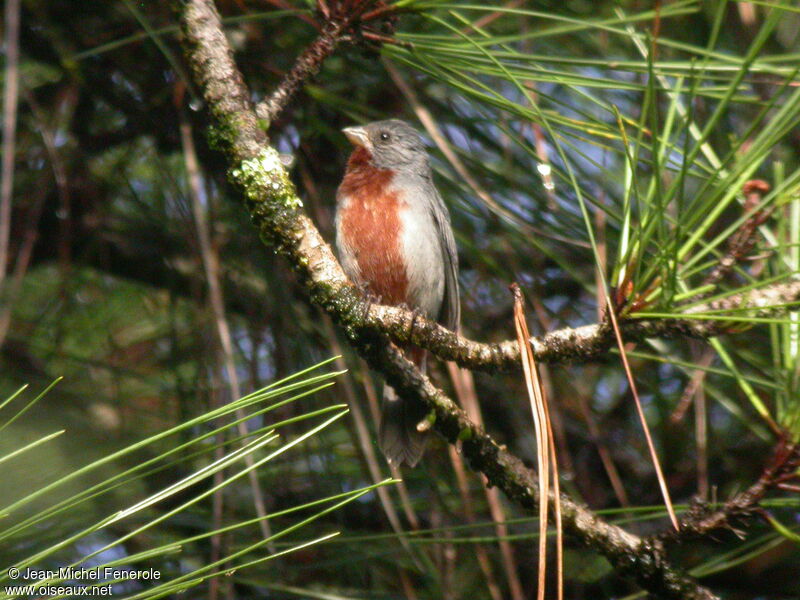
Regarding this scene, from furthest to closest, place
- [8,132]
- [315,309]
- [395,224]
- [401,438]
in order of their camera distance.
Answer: [395,224] → [315,309] → [401,438] → [8,132]

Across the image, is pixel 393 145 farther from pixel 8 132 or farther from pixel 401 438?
pixel 8 132

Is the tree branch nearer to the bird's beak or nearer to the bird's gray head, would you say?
the bird's beak

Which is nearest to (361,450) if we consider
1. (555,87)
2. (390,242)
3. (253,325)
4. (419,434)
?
(419,434)

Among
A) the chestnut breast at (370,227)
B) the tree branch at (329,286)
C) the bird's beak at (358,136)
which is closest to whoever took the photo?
the tree branch at (329,286)

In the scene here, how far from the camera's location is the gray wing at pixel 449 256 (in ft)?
11.4

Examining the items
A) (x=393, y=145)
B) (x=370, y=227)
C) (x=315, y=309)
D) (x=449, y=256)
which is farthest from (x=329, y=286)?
(x=393, y=145)

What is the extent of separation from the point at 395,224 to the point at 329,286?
143cm

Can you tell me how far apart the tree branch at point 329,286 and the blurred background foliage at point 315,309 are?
47 cm

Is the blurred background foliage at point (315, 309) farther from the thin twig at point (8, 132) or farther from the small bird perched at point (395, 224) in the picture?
the thin twig at point (8, 132)

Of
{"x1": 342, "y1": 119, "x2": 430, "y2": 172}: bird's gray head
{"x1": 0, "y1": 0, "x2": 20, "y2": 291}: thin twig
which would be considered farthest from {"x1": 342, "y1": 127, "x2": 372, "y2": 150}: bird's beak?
{"x1": 0, "y1": 0, "x2": 20, "y2": 291}: thin twig

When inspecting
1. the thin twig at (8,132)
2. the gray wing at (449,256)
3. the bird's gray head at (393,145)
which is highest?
the thin twig at (8,132)

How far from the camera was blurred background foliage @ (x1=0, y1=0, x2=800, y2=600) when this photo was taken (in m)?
2.89

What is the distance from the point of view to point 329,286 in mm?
2119

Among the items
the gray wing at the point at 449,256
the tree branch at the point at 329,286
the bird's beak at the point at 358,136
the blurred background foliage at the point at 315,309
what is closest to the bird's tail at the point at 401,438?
the blurred background foliage at the point at 315,309
